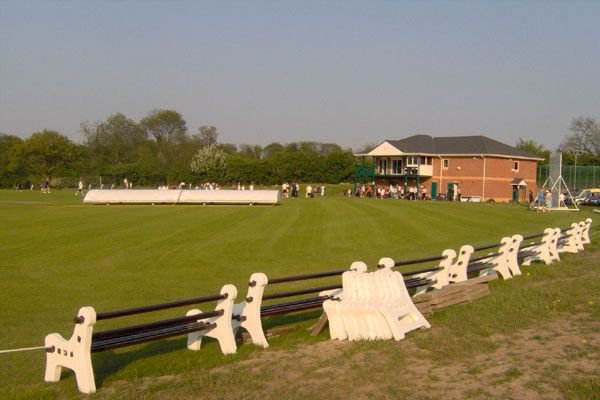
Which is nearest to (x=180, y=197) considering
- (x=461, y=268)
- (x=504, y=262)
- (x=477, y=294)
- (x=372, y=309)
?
(x=504, y=262)

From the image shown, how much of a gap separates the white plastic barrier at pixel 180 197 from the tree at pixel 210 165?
4522 centimetres

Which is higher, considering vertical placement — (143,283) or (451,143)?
(451,143)

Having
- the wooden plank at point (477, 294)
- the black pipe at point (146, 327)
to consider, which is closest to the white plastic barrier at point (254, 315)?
the black pipe at point (146, 327)

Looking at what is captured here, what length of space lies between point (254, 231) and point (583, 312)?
17.7m

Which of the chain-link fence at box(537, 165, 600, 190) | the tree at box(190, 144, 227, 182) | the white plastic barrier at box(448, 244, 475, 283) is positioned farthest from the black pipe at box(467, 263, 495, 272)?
the tree at box(190, 144, 227, 182)

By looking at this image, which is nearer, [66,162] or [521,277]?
[521,277]

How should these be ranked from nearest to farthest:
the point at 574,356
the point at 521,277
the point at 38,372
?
the point at 574,356, the point at 38,372, the point at 521,277

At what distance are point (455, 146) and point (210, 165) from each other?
4006cm

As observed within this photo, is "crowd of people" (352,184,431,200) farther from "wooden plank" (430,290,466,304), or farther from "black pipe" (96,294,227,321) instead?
"black pipe" (96,294,227,321)

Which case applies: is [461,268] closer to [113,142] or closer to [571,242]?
[571,242]

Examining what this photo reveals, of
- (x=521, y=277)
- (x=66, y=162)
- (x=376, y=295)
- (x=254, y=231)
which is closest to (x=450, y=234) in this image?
(x=254, y=231)

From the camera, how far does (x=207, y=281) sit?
15289 millimetres

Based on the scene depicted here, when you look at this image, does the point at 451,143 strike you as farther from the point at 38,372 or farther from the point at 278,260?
the point at 38,372

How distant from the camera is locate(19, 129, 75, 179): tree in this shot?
308 feet
